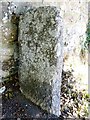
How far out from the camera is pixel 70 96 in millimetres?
1800

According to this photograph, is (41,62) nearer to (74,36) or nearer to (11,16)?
(11,16)

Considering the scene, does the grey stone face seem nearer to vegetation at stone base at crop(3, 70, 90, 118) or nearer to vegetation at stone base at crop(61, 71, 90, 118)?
vegetation at stone base at crop(3, 70, 90, 118)

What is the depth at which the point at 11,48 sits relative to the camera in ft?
5.28

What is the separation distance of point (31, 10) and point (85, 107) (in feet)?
2.29

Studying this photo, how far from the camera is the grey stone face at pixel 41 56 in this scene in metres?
1.42

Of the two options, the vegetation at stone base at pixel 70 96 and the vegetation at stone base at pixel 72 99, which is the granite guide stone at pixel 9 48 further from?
the vegetation at stone base at pixel 72 99

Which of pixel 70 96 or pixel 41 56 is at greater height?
pixel 41 56

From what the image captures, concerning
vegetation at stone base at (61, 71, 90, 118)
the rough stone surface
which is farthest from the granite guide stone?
vegetation at stone base at (61, 71, 90, 118)

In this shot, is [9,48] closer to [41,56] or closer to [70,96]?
[41,56]

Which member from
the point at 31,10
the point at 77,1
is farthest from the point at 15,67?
the point at 77,1

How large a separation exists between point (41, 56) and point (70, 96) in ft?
1.38

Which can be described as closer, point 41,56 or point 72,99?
point 41,56

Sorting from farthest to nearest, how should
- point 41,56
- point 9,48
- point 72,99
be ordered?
1. point 72,99
2. point 9,48
3. point 41,56

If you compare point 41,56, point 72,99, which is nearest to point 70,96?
point 72,99
